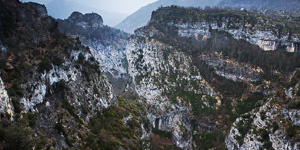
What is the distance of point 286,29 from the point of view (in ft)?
363

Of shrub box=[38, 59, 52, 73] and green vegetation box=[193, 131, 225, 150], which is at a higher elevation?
shrub box=[38, 59, 52, 73]

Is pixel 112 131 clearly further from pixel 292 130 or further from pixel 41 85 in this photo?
pixel 292 130

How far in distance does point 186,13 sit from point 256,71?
289ft

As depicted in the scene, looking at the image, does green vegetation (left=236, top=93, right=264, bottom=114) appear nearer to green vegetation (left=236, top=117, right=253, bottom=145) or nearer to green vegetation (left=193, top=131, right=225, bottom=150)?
green vegetation (left=193, top=131, right=225, bottom=150)

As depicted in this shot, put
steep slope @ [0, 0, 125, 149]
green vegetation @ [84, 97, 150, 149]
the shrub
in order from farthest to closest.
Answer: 1. green vegetation @ [84, 97, 150, 149]
2. the shrub
3. steep slope @ [0, 0, 125, 149]

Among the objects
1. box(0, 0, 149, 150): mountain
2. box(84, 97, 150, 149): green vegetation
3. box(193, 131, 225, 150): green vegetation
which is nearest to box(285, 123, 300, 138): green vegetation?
box(193, 131, 225, 150): green vegetation

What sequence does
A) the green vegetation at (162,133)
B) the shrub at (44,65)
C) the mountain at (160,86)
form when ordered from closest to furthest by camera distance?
the mountain at (160,86)
the shrub at (44,65)
the green vegetation at (162,133)

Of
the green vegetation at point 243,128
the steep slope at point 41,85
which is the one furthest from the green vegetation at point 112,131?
the green vegetation at point 243,128

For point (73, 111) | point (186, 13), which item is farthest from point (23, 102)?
point (186, 13)

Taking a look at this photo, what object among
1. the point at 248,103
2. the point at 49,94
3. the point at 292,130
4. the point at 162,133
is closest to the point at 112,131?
the point at 49,94

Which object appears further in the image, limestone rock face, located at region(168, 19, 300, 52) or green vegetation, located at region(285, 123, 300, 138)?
limestone rock face, located at region(168, 19, 300, 52)

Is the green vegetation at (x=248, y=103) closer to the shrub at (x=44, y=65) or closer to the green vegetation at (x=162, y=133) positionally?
the green vegetation at (x=162, y=133)

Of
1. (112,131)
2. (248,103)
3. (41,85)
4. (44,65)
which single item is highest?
(44,65)

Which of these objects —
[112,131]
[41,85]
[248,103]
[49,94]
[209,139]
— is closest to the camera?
[41,85]
